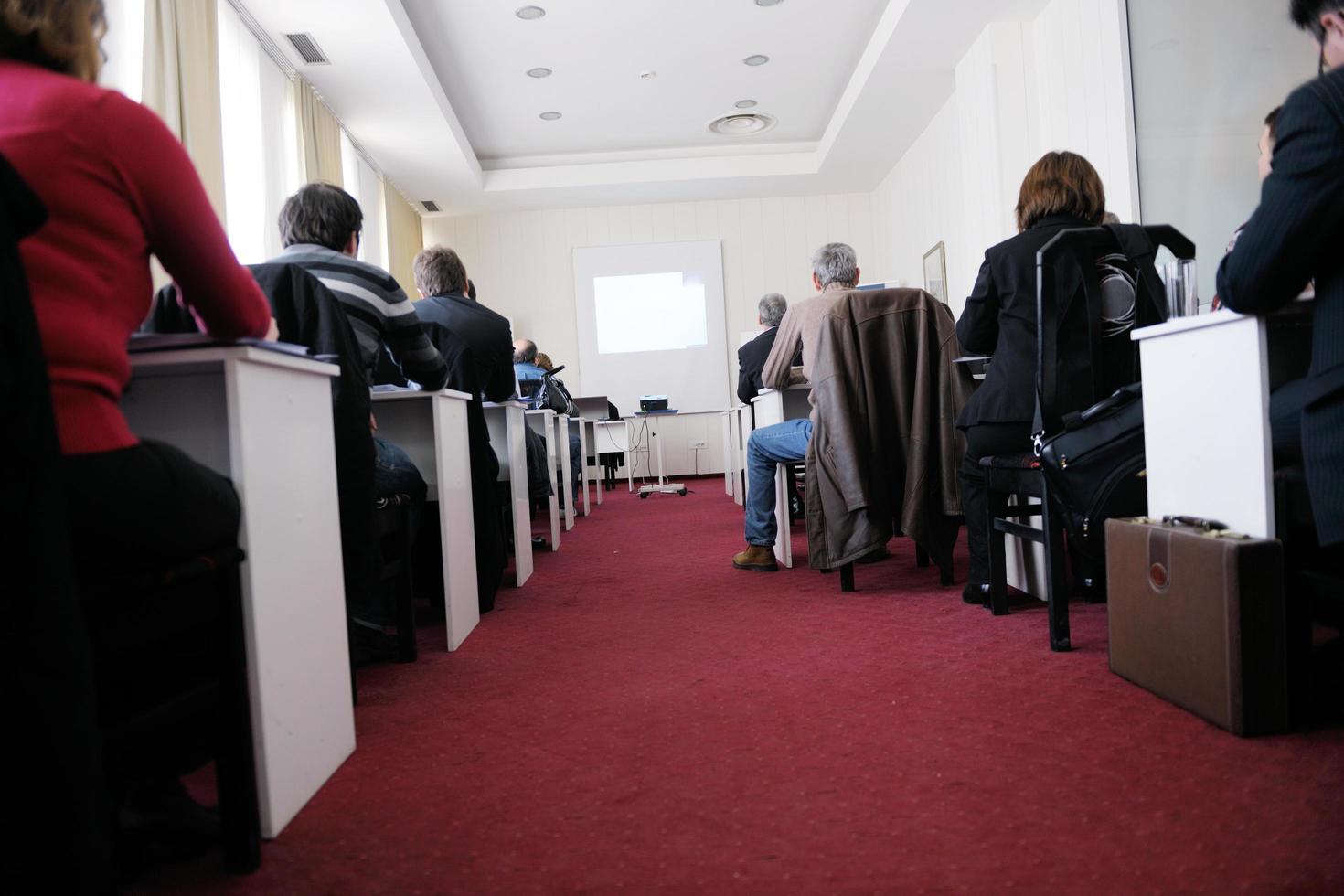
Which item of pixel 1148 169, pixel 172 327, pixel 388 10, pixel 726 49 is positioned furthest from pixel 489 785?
pixel 726 49

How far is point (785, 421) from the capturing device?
3.18m

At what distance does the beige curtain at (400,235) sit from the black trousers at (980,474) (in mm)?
5454

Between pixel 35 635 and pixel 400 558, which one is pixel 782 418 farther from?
pixel 35 635

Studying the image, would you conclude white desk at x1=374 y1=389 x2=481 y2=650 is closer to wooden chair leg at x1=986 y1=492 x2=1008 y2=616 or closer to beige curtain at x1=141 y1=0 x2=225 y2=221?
wooden chair leg at x1=986 y1=492 x2=1008 y2=616

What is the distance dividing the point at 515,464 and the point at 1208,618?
93.3 inches

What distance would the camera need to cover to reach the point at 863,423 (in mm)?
2676

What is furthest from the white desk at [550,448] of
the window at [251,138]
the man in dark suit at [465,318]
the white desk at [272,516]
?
the white desk at [272,516]

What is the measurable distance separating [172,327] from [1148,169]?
3839 mm

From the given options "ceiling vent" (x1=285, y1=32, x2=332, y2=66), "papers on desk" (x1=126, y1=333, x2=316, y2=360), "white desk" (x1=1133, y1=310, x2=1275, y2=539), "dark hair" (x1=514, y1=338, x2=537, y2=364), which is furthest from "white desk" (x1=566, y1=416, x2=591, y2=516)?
"papers on desk" (x1=126, y1=333, x2=316, y2=360)

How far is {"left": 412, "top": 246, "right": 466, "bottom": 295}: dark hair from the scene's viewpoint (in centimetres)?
345

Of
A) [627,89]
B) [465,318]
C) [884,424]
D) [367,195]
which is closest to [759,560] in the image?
[884,424]

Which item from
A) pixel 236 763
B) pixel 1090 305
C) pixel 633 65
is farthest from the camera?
pixel 633 65

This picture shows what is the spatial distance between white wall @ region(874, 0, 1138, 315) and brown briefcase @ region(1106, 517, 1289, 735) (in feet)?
9.86

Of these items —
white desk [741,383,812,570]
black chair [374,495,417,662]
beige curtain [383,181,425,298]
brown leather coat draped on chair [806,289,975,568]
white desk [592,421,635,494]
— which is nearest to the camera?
black chair [374,495,417,662]
